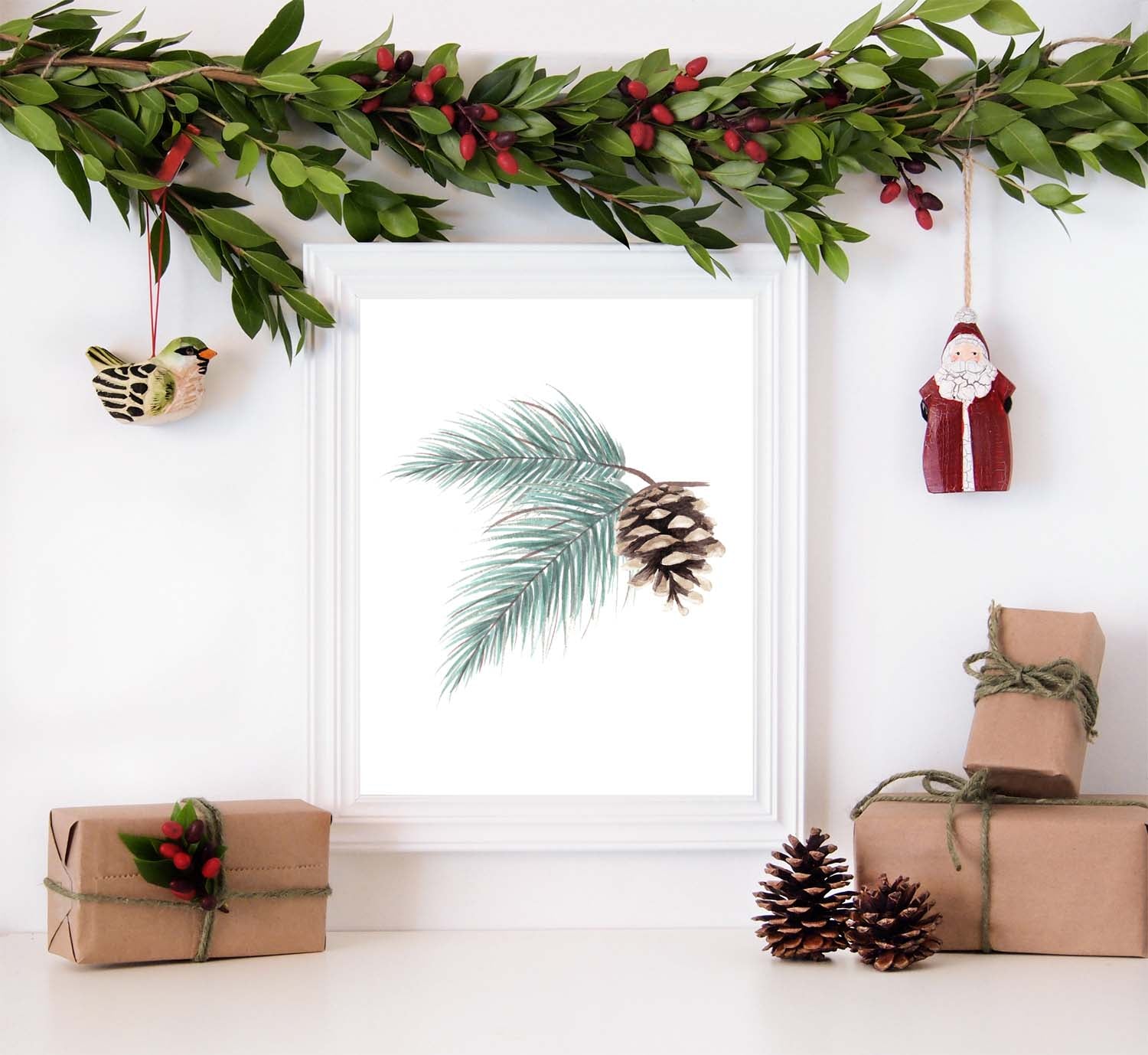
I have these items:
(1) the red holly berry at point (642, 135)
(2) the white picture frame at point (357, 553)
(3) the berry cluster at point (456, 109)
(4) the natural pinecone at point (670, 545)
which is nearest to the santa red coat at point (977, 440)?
(2) the white picture frame at point (357, 553)

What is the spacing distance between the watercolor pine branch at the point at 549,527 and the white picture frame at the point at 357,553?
0.25 feet

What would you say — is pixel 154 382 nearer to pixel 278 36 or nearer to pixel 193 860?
pixel 278 36

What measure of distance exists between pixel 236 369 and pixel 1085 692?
2.92 feet

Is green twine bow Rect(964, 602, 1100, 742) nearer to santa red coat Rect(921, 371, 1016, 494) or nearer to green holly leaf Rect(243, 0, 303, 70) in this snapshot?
santa red coat Rect(921, 371, 1016, 494)

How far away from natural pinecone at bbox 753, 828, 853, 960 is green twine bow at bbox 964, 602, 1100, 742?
22 centimetres

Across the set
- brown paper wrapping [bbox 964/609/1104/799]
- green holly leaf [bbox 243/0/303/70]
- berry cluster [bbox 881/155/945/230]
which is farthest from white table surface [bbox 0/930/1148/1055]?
green holly leaf [bbox 243/0/303/70]

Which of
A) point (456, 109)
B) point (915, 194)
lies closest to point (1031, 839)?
point (915, 194)

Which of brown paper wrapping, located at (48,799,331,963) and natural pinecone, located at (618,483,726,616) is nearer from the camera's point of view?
brown paper wrapping, located at (48,799,331,963)

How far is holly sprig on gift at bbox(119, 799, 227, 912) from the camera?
0.87 m

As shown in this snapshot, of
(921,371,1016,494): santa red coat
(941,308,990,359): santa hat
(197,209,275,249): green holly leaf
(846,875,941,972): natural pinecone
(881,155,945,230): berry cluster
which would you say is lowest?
(846,875,941,972): natural pinecone

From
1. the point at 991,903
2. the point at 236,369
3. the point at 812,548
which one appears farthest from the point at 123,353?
the point at 991,903

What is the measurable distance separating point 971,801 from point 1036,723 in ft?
0.31

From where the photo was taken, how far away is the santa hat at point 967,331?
1.00m

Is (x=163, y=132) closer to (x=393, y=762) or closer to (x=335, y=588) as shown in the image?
(x=335, y=588)
